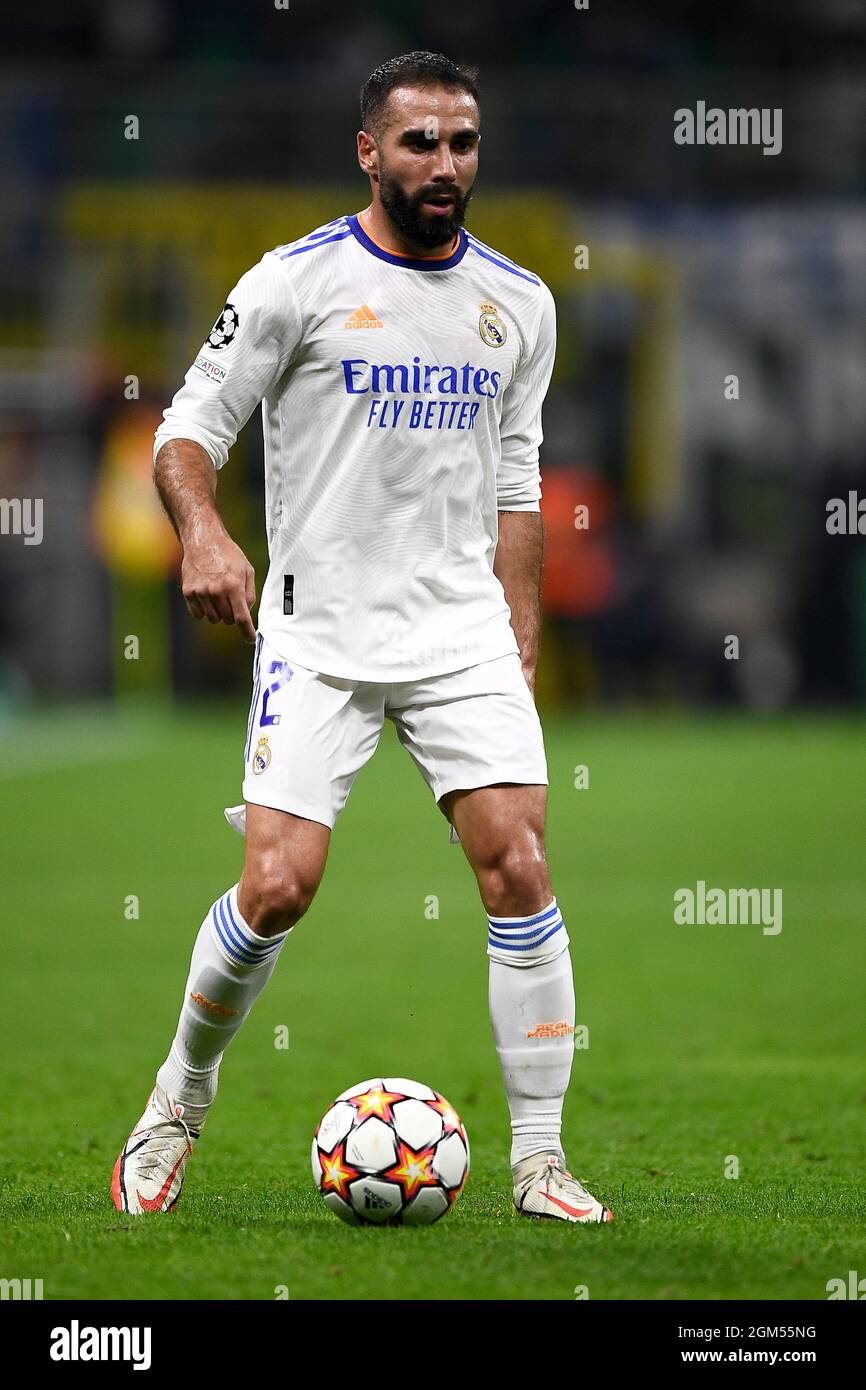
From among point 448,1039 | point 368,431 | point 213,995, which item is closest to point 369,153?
point 368,431

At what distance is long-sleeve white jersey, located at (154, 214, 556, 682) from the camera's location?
4461 millimetres

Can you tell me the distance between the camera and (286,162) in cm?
2267

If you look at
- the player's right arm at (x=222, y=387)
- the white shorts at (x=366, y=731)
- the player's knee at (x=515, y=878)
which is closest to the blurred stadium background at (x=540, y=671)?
the player's knee at (x=515, y=878)

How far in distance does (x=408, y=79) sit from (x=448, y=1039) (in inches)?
145

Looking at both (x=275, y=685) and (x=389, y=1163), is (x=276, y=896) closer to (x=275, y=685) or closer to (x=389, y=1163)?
(x=275, y=685)

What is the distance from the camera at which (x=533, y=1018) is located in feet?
14.8

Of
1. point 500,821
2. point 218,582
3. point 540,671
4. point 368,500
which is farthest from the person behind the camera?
point 540,671

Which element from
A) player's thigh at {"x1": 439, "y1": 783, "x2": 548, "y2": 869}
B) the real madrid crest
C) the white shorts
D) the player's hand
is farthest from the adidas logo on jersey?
player's thigh at {"x1": 439, "y1": 783, "x2": 548, "y2": 869}

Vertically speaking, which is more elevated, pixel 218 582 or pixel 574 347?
pixel 574 347

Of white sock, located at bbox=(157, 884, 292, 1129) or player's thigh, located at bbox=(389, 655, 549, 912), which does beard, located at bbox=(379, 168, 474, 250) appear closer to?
player's thigh, located at bbox=(389, 655, 549, 912)

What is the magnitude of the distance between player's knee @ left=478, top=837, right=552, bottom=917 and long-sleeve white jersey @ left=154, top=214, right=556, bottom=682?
44 centimetres

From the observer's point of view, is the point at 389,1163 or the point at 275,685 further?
the point at 275,685
